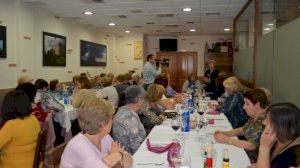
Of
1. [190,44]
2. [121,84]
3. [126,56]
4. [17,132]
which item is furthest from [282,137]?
[190,44]

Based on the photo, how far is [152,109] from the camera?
5.18 meters

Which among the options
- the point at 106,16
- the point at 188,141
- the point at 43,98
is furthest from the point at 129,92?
the point at 106,16

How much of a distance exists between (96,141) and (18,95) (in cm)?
122

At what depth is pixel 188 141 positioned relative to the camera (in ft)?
11.3

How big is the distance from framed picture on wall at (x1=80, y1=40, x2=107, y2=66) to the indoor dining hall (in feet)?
0.13

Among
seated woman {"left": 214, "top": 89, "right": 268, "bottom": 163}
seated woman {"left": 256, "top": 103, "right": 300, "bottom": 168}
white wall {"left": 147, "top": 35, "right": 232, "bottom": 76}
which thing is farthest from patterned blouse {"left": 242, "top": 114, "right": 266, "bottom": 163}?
white wall {"left": 147, "top": 35, "right": 232, "bottom": 76}

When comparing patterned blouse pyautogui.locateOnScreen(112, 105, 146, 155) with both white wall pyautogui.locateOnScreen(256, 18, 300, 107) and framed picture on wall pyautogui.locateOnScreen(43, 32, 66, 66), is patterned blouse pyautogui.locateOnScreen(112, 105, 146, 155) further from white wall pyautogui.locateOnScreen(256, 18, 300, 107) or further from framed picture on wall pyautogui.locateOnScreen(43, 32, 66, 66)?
framed picture on wall pyautogui.locateOnScreen(43, 32, 66, 66)

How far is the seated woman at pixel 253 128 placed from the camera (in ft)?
10.4

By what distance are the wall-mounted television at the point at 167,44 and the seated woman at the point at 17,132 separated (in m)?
12.4

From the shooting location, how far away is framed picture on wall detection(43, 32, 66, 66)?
890 centimetres

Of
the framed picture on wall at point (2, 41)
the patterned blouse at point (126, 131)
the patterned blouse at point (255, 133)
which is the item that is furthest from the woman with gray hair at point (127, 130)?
the framed picture on wall at point (2, 41)

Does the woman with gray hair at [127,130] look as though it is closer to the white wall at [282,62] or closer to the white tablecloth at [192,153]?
the white tablecloth at [192,153]

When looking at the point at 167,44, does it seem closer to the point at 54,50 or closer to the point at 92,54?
the point at 92,54

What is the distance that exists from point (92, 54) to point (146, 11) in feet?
13.3
